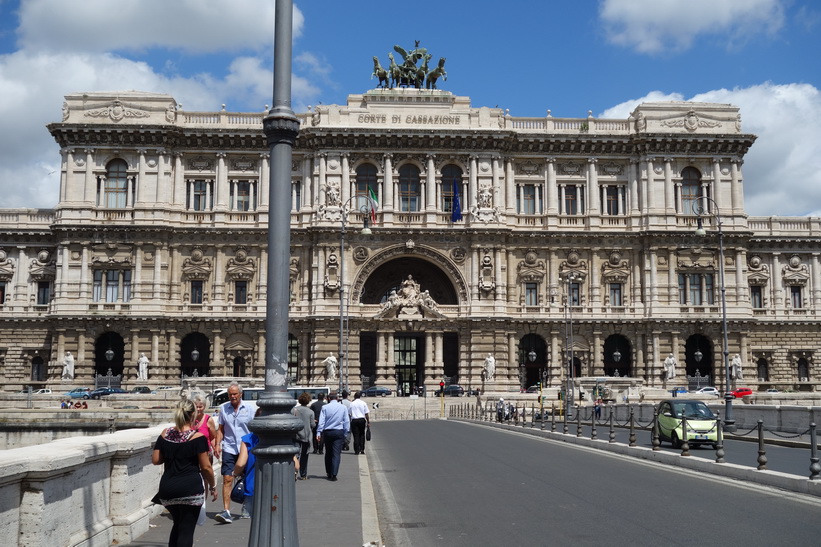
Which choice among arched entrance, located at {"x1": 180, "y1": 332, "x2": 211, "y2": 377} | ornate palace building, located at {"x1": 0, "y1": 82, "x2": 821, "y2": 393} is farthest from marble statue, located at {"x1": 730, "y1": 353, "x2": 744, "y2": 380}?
arched entrance, located at {"x1": 180, "y1": 332, "x2": 211, "y2": 377}

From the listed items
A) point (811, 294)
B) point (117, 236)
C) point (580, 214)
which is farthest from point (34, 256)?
point (811, 294)

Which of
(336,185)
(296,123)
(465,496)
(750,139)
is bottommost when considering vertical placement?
(465,496)

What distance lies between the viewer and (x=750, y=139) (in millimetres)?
68938

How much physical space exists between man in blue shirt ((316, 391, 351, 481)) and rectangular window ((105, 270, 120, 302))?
4834 cm

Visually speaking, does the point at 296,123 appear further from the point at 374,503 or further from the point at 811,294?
the point at 811,294

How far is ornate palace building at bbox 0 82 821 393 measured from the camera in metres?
65.6

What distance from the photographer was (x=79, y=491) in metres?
10.8

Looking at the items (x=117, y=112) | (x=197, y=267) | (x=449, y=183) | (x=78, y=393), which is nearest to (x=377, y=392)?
(x=197, y=267)

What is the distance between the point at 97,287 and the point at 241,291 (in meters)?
10.9

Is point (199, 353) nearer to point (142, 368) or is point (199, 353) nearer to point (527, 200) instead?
point (142, 368)

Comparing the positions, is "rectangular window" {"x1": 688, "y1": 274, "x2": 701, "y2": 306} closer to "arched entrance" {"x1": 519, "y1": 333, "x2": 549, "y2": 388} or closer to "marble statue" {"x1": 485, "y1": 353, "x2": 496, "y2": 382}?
"arched entrance" {"x1": 519, "y1": 333, "x2": 549, "y2": 388}

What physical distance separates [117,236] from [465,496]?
178 ft

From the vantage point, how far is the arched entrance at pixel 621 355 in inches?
2687

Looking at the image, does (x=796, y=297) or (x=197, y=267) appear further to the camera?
(x=796, y=297)
